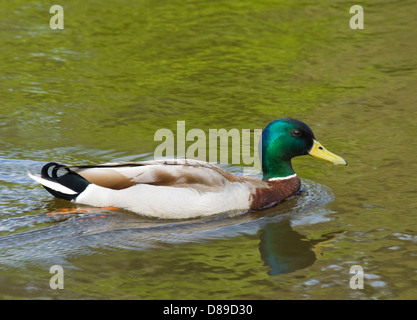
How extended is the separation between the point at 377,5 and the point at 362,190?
26.0ft

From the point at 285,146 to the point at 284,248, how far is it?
177 cm

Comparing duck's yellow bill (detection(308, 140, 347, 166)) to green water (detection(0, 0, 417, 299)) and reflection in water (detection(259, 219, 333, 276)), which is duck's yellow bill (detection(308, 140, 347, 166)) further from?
reflection in water (detection(259, 219, 333, 276))

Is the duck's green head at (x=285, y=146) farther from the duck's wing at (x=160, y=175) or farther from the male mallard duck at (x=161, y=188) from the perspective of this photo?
the duck's wing at (x=160, y=175)

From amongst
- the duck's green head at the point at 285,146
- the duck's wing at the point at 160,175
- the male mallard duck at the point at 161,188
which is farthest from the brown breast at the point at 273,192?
the duck's wing at the point at 160,175

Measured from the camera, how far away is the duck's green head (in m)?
8.91

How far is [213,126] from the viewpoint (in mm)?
10742

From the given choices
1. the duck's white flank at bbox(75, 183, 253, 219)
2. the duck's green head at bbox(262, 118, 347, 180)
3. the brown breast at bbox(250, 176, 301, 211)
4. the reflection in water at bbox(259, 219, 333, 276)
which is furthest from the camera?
the duck's green head at bbox(262, 118, 347, 180)

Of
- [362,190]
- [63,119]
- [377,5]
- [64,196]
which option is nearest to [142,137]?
[63,119]

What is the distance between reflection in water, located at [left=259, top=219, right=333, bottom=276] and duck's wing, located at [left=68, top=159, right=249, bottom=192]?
749mm

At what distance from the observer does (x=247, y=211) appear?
27.7 ft

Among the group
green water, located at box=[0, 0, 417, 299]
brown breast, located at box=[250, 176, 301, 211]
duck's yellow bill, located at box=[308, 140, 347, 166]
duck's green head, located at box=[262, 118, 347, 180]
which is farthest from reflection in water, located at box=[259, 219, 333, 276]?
duck's yellow bill, located at box=[308, 140, 347, 166]

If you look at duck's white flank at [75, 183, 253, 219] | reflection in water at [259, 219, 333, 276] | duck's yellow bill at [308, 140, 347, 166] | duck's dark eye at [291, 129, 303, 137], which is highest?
duck's dark eye at [291, 129, 303, 137]

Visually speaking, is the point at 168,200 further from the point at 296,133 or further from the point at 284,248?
the point at 296,133

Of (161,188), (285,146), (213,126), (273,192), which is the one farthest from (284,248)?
(213,126)
